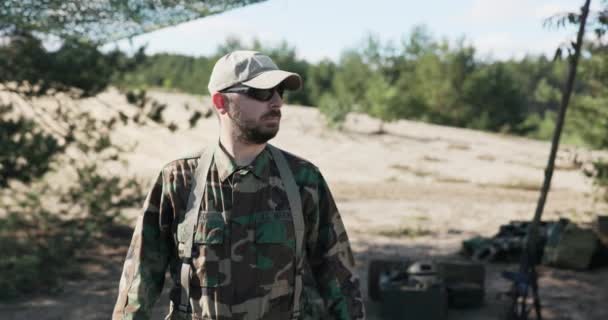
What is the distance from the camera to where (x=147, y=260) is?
7.88 ft

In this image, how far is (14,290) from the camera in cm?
888

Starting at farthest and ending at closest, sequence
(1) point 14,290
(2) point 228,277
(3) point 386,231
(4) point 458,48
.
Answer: (4) point 458,48
(3) point 386,231
(1) point 14,290
(2) point 228,277

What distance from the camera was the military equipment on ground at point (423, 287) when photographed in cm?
747

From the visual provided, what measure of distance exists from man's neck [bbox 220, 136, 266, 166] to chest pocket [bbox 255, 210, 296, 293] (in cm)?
18

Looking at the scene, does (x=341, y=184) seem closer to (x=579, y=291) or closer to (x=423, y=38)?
(x=579, y=291)

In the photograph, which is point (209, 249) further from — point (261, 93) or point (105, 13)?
point (105, 13)

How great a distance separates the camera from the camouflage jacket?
234 centimetres

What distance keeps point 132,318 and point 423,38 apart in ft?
181

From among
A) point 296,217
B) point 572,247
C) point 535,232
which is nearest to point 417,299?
point 535,232

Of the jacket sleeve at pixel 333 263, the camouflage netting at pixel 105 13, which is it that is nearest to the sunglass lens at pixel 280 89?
the jacket sleeve at pixel 333 263

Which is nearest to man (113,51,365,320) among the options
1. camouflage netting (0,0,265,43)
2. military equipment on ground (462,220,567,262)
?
camouflage netting (0,0,265,43)

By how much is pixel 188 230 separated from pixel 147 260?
169 mm

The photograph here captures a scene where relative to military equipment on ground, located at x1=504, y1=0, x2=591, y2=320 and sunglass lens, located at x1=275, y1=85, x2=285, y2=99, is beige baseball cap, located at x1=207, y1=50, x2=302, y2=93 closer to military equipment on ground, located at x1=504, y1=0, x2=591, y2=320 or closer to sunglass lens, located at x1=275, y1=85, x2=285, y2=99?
sunglass lens, located at x1=275, y1=85, x2=285, y2=99

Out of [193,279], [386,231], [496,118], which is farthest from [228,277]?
[496,118]
